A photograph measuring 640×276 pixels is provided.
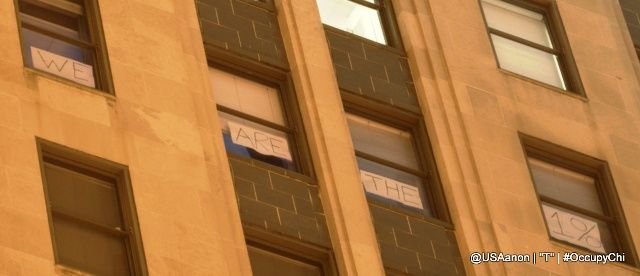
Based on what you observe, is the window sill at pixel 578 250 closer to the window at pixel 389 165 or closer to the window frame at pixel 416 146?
the window frame at pixel 416 146

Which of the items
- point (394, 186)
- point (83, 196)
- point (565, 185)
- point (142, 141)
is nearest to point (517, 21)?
point (565, 185)

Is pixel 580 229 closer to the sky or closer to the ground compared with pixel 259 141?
closer to the ground

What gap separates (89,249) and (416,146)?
25.3 feet

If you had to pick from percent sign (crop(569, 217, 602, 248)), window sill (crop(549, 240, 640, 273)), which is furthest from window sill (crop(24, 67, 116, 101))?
percent sign (crop(569, 217, 602, 248))

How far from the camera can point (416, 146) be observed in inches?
1494

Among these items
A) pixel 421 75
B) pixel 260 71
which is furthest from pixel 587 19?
pixel 260 71

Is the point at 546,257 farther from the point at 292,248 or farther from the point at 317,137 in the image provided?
the point at 292,248

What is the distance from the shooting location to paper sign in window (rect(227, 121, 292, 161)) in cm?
3553

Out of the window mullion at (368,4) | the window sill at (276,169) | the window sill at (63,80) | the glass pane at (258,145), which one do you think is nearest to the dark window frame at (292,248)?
the window sill at (276,169)

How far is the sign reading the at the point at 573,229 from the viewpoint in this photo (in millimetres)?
37812

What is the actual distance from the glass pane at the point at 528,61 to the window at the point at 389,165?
3294 millimetres

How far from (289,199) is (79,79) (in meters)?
3.33

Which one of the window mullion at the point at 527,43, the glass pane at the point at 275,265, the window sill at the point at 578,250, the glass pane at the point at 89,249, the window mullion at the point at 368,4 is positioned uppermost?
the window mullion at the point at 368,4

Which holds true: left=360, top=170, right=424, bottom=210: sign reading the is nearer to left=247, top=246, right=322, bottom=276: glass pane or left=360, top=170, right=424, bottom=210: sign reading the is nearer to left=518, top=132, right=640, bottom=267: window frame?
left=247, top=246, right=322, bottom=276: glass pane
